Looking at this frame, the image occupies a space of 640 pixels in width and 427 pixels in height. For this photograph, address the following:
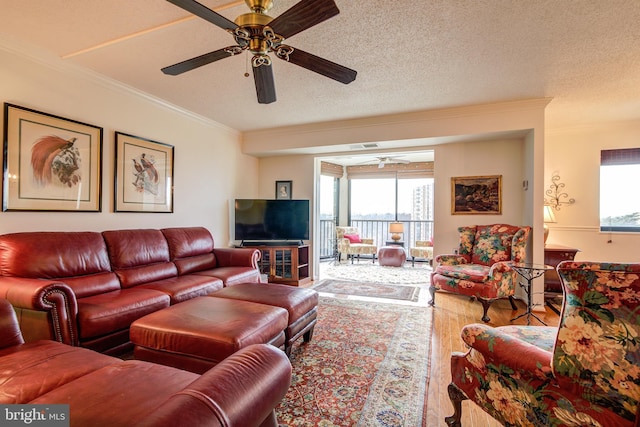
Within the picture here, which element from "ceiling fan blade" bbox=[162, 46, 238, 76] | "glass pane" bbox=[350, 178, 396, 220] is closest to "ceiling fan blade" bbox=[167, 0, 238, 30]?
"ceiling fan blade" bbox=[162, 46, 238, 76]

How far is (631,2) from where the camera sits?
1.85 metres

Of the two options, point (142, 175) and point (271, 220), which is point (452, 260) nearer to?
point (271, 220)

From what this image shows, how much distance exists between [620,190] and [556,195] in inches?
29.7

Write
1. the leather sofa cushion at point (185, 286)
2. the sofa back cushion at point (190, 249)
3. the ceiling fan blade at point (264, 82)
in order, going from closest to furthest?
1. the ceiling fan blade at point (264, 82)
2. the leather sofa cushion at point (185, 286)
3. the sofa back cushion at point (190, 249)

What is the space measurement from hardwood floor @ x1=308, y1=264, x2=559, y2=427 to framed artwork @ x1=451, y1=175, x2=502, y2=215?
1.25 m

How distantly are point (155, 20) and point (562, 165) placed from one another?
549 cm

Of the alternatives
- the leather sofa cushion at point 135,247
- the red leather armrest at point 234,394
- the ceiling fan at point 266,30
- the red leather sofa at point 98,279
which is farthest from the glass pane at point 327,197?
the red leather armrest at point 234,394

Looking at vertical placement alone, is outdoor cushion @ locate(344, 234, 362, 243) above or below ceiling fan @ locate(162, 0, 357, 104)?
below

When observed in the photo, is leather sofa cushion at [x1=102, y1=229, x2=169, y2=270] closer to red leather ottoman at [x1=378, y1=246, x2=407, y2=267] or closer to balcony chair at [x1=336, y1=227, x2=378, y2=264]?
balcony chair at [x1=336, y1=227, x2=378, y2=264]

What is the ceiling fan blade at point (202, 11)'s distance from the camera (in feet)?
4.41

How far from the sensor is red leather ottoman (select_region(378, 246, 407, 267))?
6414 mm

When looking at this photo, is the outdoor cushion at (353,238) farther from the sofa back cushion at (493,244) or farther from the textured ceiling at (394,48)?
the textured ceiling at (394,48)

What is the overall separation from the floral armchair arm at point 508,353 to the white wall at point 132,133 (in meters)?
3.45

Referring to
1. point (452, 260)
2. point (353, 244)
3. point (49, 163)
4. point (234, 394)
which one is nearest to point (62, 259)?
point (49, 163)
